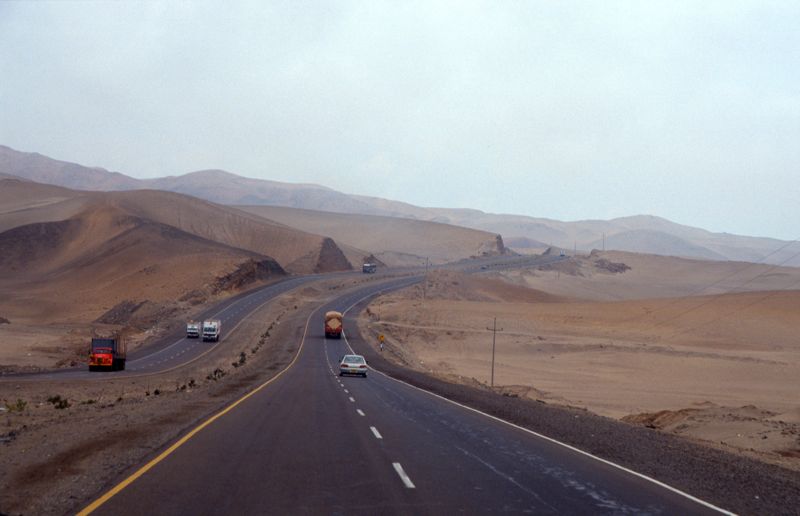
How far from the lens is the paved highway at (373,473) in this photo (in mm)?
9984

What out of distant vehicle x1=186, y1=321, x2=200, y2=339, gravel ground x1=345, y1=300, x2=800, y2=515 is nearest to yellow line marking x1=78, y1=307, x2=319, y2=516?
gravel ground x1=345, y1=300, x2=800, y2=515

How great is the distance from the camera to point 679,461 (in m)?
15.1

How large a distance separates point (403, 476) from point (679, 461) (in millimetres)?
6044

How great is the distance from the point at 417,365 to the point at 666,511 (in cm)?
5404

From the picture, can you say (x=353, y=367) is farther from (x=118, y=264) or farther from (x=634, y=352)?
(x=118, y=264)

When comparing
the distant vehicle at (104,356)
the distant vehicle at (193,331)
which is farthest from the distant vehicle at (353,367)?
the distant vehicle at (193,331)

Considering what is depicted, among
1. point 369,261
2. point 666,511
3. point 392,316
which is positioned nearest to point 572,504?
point 666,511

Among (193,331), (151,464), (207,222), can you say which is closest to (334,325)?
(193,331)

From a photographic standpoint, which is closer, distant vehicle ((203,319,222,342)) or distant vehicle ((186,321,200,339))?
distant vehicle ((203,319,222,342))

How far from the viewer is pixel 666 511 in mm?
10164

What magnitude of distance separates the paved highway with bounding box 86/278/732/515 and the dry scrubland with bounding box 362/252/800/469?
6180 millimetres

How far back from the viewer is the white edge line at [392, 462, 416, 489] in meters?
11.3

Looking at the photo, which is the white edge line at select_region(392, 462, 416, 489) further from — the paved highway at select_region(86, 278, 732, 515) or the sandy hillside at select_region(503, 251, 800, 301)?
the sandy hillside at select_region(503, 251, 800, 301)

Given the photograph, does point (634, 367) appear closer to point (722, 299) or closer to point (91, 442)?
point (722, 299)
